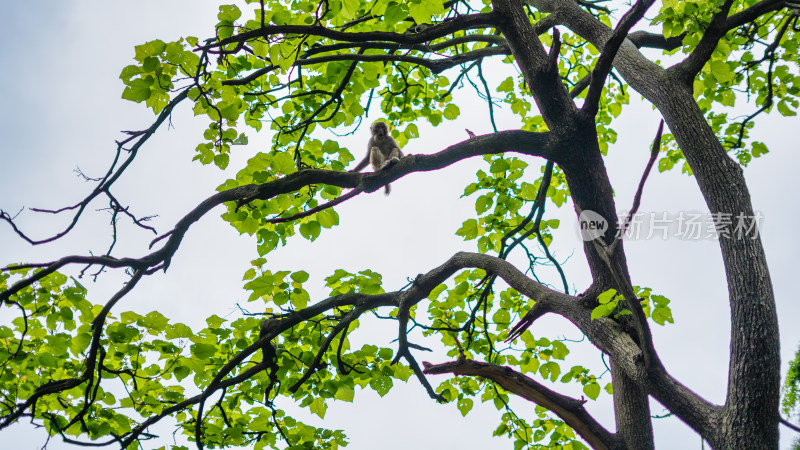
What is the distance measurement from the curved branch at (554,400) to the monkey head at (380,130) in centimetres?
407

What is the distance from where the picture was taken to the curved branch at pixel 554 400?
3441 millimetres

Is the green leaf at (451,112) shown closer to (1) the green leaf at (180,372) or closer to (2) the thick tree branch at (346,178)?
(2) the thick tree branch at (346,178)

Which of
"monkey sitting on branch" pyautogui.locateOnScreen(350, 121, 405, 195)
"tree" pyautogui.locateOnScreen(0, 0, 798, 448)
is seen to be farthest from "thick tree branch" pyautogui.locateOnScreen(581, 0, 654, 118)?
"monkey sitting on branch" pyautogui.locateOnScreen(350, 121, 405, 195)

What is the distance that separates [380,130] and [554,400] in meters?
4.58

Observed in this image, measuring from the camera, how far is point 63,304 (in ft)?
12.8

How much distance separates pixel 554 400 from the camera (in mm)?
3480

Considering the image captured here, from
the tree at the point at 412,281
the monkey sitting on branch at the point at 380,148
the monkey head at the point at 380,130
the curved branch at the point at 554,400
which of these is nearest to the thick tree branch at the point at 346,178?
the tree at the point at 412,281

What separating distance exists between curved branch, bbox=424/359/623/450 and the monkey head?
407 cm

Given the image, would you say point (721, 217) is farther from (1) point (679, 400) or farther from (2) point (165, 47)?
(2) point (165, 47)

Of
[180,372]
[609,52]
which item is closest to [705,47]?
[609,52]

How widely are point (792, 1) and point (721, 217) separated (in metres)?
1.42

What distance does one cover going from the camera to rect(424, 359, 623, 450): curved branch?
344 cm

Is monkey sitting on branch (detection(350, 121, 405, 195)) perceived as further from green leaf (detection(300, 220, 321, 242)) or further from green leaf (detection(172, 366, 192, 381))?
green leaf (detection(172, 366, 192, 381))

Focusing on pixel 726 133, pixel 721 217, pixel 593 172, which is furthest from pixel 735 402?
pixel 726 133
